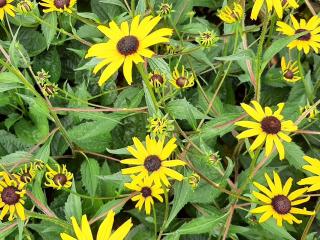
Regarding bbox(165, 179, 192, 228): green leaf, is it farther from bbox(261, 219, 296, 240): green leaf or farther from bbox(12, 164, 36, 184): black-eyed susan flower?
bbox(12, 164, 36, 184): black-eyed susan flower

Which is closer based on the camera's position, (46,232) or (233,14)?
(233,14)

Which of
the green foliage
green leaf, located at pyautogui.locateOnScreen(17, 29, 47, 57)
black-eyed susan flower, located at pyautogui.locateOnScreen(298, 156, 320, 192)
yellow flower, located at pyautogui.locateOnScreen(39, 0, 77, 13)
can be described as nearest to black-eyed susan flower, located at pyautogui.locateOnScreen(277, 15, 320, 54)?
the green foliage

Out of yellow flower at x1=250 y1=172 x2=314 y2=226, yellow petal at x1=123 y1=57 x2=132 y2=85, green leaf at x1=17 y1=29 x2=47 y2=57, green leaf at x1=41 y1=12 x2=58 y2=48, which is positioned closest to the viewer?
yellow petal at x1=123 y1=57 x2=132 y2=85

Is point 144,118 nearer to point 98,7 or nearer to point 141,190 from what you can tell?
point 141,190

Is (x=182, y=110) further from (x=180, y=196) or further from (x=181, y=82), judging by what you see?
(x=180, y=196)

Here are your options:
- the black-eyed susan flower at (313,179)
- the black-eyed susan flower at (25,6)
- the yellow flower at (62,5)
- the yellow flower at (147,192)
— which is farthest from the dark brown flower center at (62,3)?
the black-eyed susan flower at (313,179)

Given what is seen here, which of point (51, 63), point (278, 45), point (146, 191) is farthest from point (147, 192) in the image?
point (51, 63)
